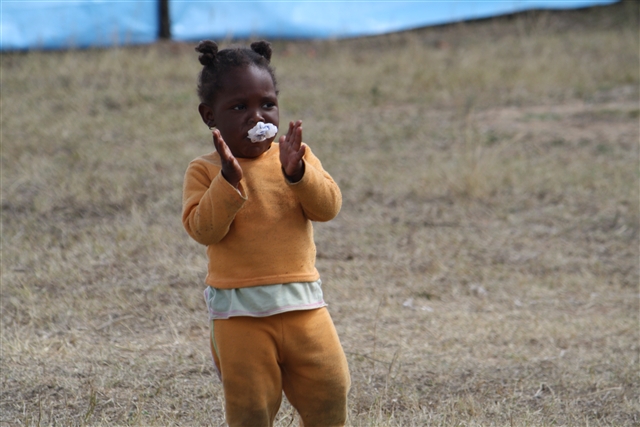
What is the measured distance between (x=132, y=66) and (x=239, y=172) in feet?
23.2

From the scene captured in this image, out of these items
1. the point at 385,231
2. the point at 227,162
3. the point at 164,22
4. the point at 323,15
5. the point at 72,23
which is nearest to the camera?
the point at 227,162

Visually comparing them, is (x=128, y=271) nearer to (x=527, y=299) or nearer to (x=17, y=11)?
(x=527, y=299)

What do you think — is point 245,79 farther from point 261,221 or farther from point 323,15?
point 323,15

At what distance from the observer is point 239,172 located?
2236 mm

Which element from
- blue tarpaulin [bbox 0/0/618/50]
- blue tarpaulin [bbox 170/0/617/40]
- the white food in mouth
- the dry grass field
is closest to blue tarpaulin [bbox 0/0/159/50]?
blue tarpaulin [bbox 0/0/618/50]

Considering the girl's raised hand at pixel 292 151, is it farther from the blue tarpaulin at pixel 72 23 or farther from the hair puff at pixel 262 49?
the blue tarpaulin at pixel 72 23

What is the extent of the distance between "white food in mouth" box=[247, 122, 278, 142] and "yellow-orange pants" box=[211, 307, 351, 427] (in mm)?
513

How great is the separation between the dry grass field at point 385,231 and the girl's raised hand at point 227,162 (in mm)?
1119

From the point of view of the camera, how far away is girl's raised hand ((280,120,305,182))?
7.29ft

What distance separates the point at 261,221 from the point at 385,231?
3.40m

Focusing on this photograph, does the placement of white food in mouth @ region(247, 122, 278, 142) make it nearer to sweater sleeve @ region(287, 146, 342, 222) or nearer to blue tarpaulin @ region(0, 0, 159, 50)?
sweater sleeve @ region(287, 146, 342, 222)

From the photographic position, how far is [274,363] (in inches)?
92.2

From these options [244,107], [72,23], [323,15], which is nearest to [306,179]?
[244,107]

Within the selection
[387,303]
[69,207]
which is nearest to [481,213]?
[387,303]
